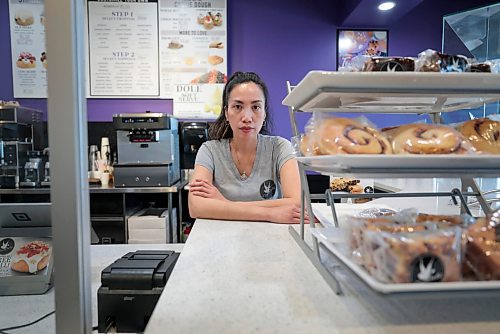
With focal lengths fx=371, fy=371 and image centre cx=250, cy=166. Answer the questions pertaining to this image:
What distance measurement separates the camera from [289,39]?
352 centimetres

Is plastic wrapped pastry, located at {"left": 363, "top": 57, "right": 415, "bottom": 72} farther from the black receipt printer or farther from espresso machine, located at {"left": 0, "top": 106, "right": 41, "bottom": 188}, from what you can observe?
espresso machine, located at {"left": 0, "top": 106, "right": 41, "bottom": 188}

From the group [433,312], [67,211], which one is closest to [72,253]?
[67,211]

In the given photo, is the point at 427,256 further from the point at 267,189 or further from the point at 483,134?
the point at 267,189

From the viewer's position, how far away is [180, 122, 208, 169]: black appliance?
3.24 meters

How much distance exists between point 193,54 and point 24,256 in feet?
9.10

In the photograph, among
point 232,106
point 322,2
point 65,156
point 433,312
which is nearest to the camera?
point 65,156

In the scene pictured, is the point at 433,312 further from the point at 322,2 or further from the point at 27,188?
the point at 322,2

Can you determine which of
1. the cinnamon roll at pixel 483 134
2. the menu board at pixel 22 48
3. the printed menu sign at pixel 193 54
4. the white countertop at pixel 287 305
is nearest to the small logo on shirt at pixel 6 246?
the white countertop at pixel 287 305

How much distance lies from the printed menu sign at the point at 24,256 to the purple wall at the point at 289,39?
259 cm

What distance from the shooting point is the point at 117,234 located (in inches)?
110

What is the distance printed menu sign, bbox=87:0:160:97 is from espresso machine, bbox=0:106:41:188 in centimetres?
75

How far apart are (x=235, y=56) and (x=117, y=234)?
191cm

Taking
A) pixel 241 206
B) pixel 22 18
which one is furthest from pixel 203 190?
pixel 22 18

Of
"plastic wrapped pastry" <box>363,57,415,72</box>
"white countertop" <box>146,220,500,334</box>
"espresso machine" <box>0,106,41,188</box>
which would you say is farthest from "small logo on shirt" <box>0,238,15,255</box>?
"espresso machine" <box>0,106,41,188</box>
